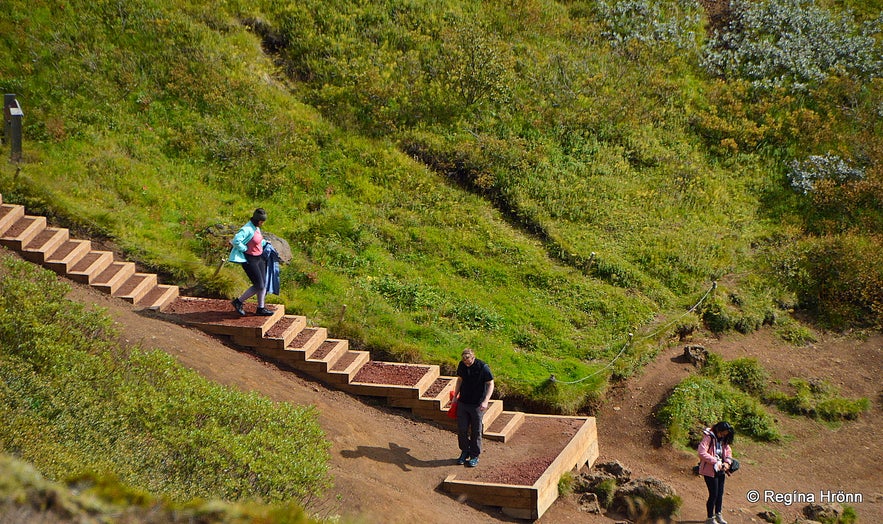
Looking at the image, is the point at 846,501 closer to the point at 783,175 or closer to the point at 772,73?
the point at 783,175

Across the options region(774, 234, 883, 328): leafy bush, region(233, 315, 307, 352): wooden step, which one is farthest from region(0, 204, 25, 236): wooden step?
region(774, 234, 883, 328): leafy bush

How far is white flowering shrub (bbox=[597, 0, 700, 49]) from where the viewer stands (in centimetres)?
2464

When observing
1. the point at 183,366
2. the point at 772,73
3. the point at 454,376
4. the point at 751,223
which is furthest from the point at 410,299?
→ the point at 772,73

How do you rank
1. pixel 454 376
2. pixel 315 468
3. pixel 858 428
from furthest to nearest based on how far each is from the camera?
1. pixel 858 428
2. pixel 454 376
3. pixel 315 468

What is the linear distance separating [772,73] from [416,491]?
18.7m

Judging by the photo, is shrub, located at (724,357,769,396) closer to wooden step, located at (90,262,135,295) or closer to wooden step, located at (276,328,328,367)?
wooden step, located at (276,328,328,367)

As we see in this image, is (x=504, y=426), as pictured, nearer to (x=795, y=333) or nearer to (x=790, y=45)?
(x=795, y=333)

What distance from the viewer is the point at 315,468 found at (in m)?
8.94

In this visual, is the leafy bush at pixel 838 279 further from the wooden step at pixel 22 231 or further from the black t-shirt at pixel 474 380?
the wooden step at pixel 22 231

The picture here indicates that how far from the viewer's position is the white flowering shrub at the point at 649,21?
80.8 ft

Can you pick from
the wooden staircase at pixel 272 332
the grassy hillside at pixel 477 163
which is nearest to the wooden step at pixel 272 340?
the wooden staircase at pixel 272 332

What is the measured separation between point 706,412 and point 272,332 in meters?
7.56

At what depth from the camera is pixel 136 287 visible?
1364cm

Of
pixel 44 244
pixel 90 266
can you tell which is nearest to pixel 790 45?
pixel 90 266
